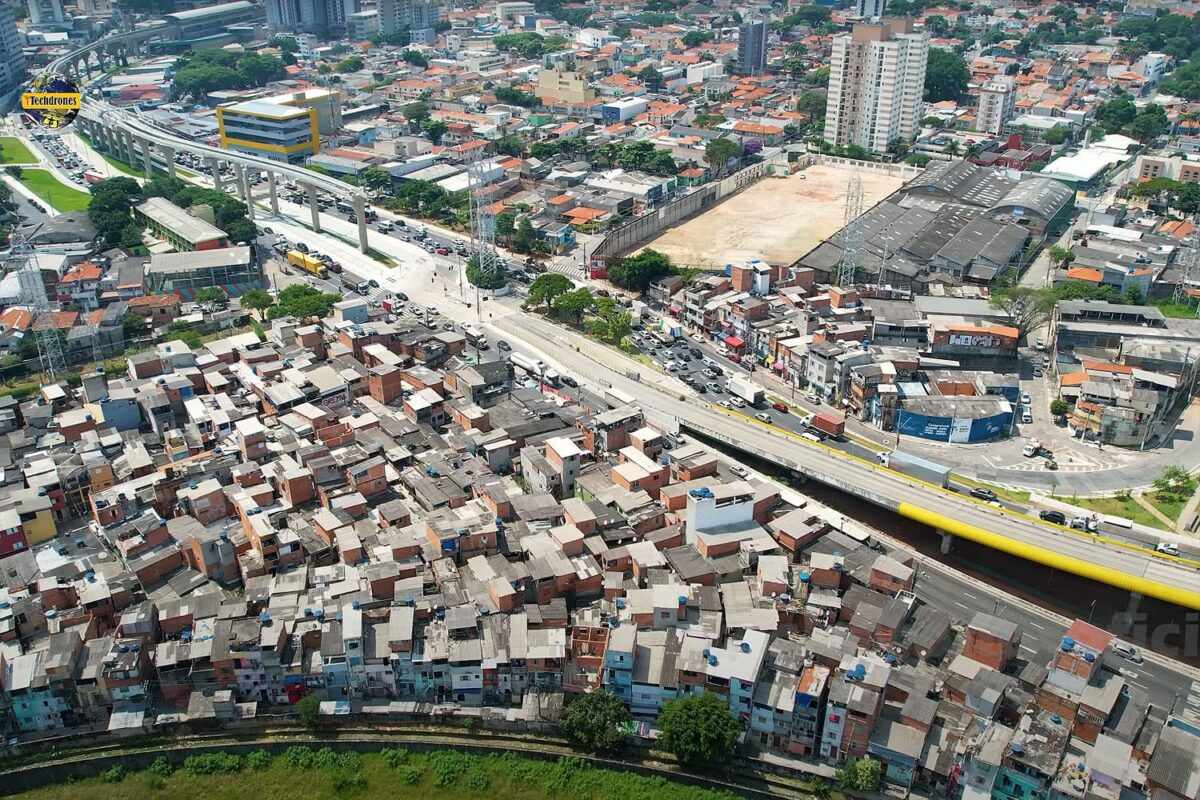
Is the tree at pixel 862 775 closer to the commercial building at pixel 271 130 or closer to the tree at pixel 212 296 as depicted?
the tree at pixel 212 296

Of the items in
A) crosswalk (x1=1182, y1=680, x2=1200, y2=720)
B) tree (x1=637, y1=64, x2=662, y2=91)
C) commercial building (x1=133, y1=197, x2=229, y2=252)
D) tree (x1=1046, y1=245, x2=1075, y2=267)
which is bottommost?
crosswalk (x1=1182, y1=680, x2=1200, y2=720)

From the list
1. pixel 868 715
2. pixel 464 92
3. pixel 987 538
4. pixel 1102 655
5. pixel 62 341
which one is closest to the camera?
pixel 868 715

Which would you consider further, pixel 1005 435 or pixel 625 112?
pixel 625 112

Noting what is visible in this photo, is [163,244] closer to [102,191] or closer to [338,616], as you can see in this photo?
[102,191]

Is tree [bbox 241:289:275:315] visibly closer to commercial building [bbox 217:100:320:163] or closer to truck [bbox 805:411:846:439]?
truck [bbox 805:411:846:439]

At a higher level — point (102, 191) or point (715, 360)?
point (102, 191)

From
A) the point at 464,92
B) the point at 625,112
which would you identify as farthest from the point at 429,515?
the point at 464,92

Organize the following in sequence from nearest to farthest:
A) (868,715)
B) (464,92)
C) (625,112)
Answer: (868,715) → (625,112) → (464,92)

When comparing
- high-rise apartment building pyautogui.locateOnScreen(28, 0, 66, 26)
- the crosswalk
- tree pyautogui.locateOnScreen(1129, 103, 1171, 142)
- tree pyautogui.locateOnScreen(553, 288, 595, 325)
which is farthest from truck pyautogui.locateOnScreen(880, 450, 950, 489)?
high-rise apartment building pyautogui.locateOnScreen(28, 0, 66, 26)
